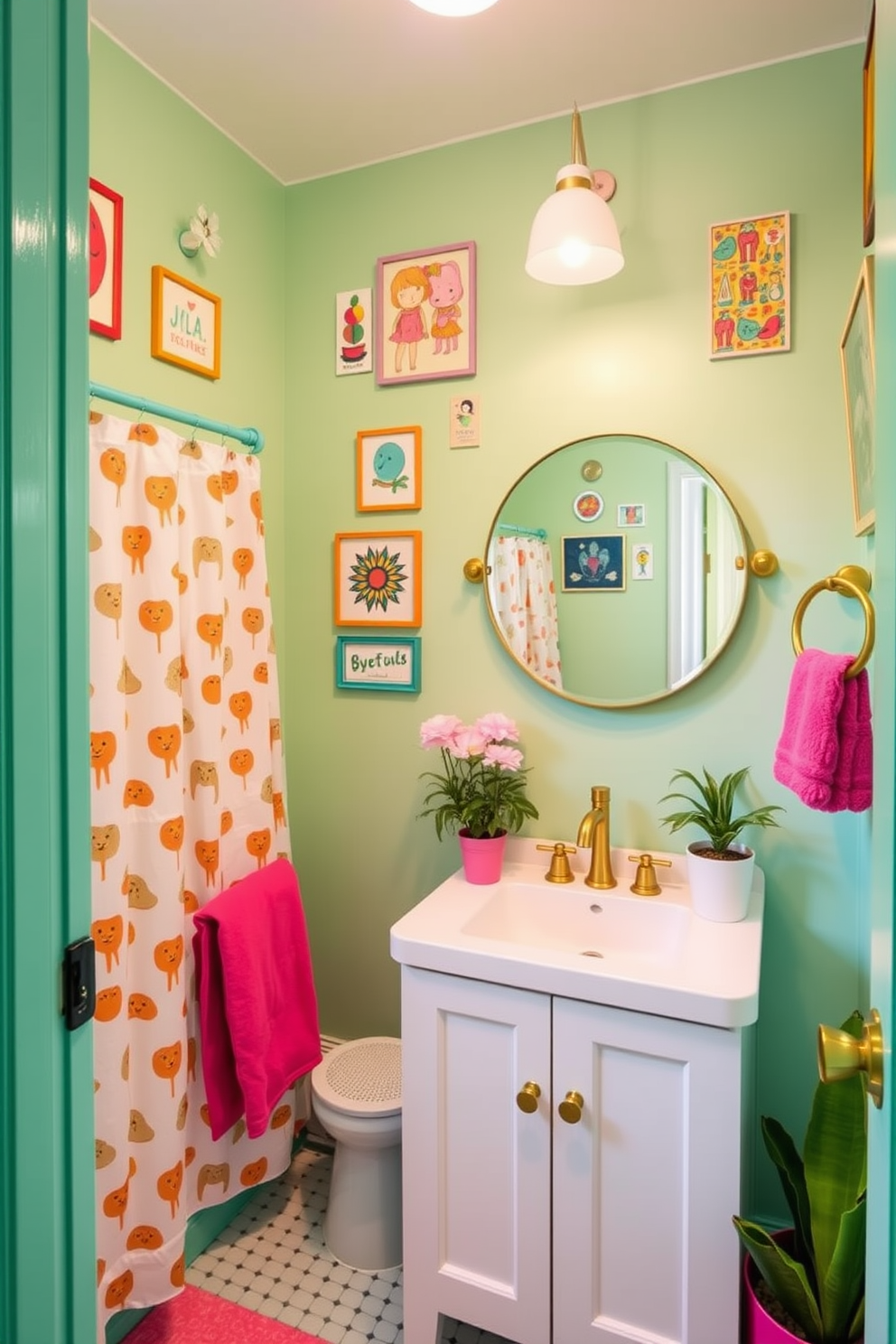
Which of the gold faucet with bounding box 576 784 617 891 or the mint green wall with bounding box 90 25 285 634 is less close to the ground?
the mint green wall with bounding box 90 25 285 634

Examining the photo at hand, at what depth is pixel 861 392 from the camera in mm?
1404

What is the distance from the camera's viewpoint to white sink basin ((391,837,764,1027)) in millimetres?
1300

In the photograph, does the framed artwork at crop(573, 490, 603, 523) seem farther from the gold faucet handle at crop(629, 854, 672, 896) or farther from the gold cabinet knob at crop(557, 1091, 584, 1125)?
the gold cabinet knob at crop(557, 1091, 584, 1125)

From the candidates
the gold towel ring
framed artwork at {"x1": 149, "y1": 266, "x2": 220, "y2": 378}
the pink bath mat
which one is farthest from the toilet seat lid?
framed artwork at {"x1": 149, "y1": 266, "x2": 220, "y2": 378}

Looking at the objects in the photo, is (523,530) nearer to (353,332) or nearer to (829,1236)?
(353,332)

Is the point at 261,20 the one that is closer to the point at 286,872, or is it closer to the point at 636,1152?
the point at 286,872

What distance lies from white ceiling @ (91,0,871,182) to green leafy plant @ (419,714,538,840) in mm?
1401

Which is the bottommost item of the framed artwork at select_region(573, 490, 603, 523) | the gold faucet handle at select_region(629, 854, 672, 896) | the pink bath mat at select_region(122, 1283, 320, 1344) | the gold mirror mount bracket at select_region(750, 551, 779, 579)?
the pink bath mat at select_region(122, 1283, 320, 1344)

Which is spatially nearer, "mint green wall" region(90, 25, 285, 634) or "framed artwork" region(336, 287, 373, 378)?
"mint green wall" region(90, 25, 285, 634)

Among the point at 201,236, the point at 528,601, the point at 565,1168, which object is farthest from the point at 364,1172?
the point at 201,236

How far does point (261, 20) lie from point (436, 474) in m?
0.96

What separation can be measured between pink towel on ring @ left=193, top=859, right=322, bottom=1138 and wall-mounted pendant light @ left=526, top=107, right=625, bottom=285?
4.75 ft

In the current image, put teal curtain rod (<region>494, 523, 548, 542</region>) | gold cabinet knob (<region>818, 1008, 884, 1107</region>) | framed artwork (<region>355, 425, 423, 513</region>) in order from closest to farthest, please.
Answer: gold cabinet knob (<region>818, 1008, 884, 1107</region>)
teal curtain rod (<region>494, 523, 548, 542</region>)
framed artwork (<region>355, 425, 423, 513</region>)

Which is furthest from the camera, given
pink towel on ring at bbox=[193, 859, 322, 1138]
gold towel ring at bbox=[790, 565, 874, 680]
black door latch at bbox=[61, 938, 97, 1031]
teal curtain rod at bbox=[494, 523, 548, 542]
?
teal curtain rod at bbox=[494, 523, 548, 542]
